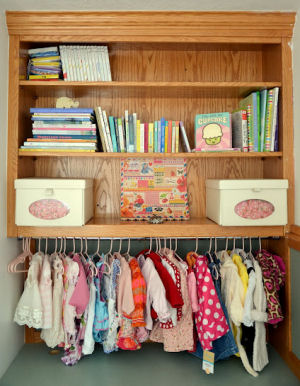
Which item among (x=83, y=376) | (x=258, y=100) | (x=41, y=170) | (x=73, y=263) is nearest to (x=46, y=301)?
(x=73, y=263)

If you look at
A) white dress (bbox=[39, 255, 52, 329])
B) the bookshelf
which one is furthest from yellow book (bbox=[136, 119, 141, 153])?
white dress (bbox=[39, 255, 52, 329])

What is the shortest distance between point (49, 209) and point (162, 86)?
982 mm

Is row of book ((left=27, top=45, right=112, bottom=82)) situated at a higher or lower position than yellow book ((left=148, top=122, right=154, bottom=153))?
higher

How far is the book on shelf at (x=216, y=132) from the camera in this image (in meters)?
2.03

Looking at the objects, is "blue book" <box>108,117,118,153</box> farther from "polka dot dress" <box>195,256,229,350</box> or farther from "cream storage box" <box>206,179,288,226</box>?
"polka dot dress" <box>195,256,229,350</box>

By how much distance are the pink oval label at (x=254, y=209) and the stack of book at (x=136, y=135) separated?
18.9 inches

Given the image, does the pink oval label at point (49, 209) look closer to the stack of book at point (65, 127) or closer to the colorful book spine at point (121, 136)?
the stack of book at point (65, 127)

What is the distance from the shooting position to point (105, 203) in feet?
7.47

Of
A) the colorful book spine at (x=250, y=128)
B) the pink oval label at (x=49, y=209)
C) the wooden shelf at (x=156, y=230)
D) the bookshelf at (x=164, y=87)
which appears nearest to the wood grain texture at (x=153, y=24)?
the bookshelf at (x=164, y=87)

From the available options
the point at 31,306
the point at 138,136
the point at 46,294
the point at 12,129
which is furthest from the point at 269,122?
the point at 31,306

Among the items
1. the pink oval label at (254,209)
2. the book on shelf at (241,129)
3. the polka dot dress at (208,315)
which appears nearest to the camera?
the polka dot dress at (208,315)

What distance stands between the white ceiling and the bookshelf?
40 mm

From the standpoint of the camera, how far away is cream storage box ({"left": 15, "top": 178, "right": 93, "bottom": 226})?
187cm

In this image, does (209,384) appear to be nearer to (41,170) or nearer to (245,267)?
(245,267)
